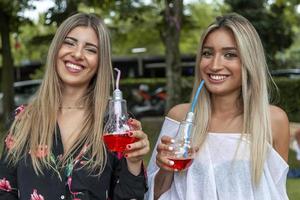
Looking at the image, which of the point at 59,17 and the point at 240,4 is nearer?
the point at 59,17

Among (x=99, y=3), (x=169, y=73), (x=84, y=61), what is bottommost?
(x=169, y=73)

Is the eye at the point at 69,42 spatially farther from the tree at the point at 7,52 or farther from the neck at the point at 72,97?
the tree at the point at 7,52

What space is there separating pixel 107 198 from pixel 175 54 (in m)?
10.1

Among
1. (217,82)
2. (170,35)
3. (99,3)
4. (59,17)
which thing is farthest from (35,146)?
(170,35)

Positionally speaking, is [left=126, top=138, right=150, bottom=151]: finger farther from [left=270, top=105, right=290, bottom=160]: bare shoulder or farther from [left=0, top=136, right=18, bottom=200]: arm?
[left=270, top=105, right=290, bottom=160]: bare shoulder

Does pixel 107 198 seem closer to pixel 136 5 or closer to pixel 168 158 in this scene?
pixel 168 158

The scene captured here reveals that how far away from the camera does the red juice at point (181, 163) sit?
95.8 inches

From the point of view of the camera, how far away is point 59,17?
33.7 ft

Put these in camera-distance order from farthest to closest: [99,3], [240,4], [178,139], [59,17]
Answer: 1. [240,4]
2. [99,3]
3. [59,17]
4. [178,139]

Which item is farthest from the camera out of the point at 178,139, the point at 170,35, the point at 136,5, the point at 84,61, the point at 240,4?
the point at 240,4

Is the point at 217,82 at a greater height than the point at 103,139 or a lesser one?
greater

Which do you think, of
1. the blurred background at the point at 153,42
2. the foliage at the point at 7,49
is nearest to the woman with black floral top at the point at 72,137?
the blurred background at the point at 153,42

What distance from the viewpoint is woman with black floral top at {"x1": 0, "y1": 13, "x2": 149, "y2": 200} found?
8.03 feet

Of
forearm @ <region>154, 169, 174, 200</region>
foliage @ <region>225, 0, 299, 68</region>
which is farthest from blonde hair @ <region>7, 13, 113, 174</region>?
foliage @ <region>225, 0, 299, 68</region>
